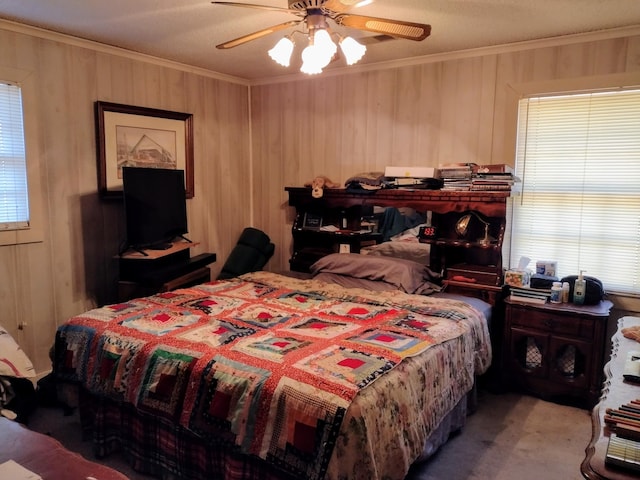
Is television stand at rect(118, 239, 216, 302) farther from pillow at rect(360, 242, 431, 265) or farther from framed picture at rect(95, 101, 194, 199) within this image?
pillow at rect(360, 242, 431, 265)

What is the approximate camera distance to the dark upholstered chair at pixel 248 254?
4645 millimetres

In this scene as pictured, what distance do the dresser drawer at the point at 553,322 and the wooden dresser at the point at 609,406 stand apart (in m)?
0.73

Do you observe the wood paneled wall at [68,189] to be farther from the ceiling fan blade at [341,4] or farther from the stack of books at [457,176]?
the stack of books at [457,176]

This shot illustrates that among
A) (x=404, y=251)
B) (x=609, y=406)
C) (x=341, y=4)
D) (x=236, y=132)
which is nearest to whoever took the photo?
(x=609, y=406)

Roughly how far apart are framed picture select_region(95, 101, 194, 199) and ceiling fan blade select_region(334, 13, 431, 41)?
2.28m

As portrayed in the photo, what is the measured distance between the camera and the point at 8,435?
4.76 ft

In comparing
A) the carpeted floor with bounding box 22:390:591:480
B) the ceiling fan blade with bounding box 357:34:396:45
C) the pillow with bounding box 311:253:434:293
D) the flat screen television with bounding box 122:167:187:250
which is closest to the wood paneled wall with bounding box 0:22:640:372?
the flat screen television with bounding box 122:167:187:250

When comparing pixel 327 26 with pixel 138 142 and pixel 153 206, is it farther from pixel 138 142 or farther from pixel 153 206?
pixel 138 142

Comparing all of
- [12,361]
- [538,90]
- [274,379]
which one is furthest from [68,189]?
[538,90]

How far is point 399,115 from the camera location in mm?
4066

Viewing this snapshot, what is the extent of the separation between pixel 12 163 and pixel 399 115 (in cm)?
301

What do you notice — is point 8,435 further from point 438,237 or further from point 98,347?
point 438,237

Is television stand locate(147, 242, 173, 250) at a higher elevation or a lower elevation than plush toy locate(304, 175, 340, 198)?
lower

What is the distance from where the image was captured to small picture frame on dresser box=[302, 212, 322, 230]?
14.5 ft
